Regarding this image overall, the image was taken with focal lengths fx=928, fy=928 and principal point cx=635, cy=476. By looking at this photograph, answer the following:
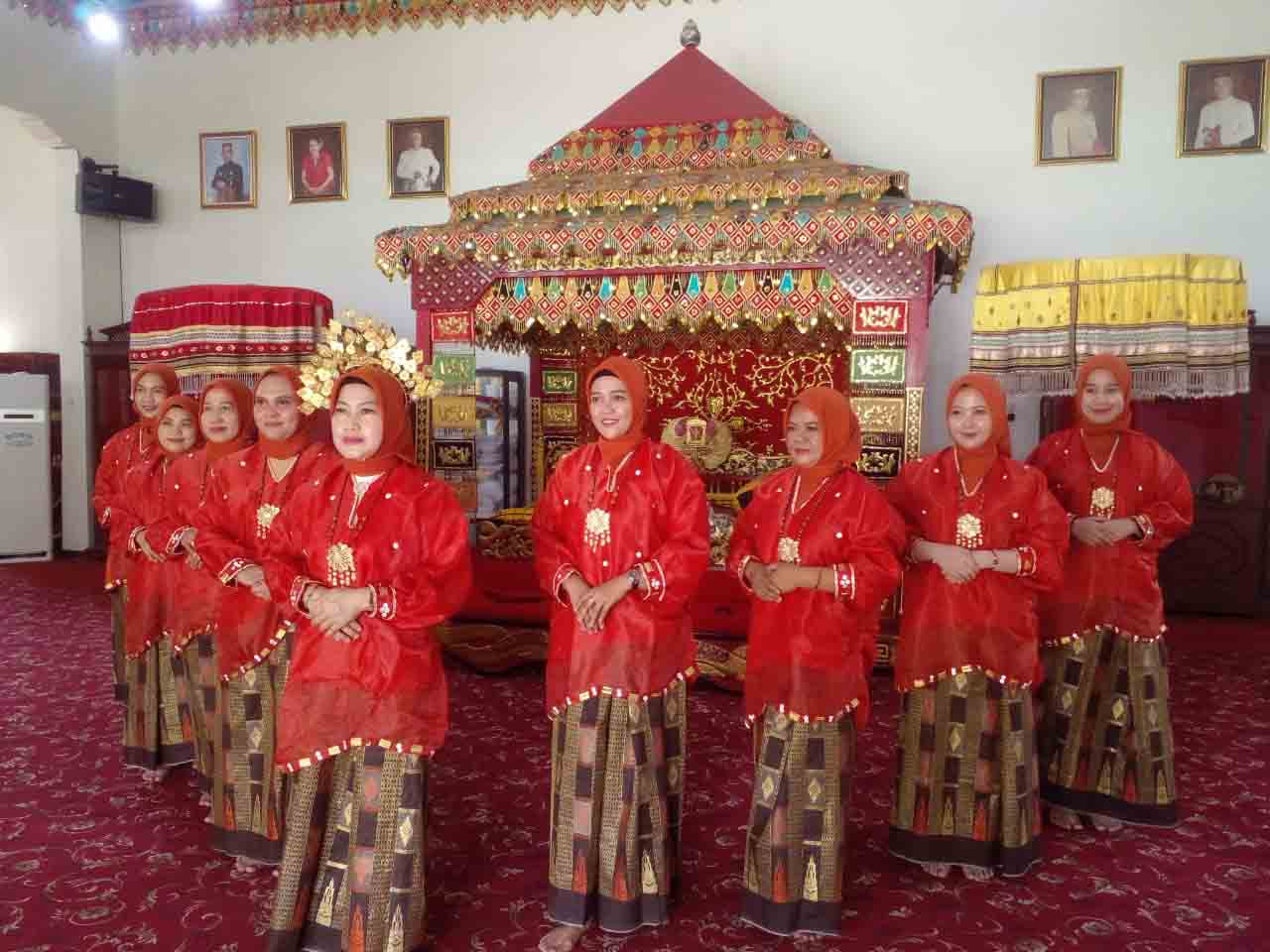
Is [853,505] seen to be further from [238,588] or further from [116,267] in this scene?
[116,267]

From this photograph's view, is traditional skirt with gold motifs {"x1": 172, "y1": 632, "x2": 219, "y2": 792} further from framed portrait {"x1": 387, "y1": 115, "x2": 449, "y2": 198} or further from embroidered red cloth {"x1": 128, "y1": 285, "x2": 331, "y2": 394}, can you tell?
framed portrait {"x1": 387, "y1": 115, "x2": 449, "y2": 198}

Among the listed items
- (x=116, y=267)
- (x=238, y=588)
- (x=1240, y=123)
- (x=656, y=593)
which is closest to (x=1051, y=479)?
(x=656, y=593)

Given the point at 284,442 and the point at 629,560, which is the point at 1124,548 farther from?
the point at 284,442

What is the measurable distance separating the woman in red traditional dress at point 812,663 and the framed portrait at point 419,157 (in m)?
5.90

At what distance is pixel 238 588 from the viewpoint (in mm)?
2814

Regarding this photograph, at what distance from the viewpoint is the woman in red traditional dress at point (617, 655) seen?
7.95 feet

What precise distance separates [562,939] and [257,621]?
128 cm

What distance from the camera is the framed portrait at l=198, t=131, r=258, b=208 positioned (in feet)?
26.4

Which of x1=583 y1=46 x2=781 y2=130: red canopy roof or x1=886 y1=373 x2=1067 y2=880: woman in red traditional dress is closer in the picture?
x1=886 y1=373 x2=1067 y2=880: woman in red traditional dress

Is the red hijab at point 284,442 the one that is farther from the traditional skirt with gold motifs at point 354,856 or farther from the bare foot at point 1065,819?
the bare foot at point 1065,819

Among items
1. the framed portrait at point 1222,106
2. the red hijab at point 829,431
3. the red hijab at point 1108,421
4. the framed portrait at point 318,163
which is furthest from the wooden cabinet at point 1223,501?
the framed portrait at point 318,163

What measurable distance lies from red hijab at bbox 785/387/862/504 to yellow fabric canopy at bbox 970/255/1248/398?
1.97m

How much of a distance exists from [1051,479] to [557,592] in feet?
6.28

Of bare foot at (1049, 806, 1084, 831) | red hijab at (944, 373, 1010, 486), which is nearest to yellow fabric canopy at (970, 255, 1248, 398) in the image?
red hijab at (944, 373, 1010, 486)
